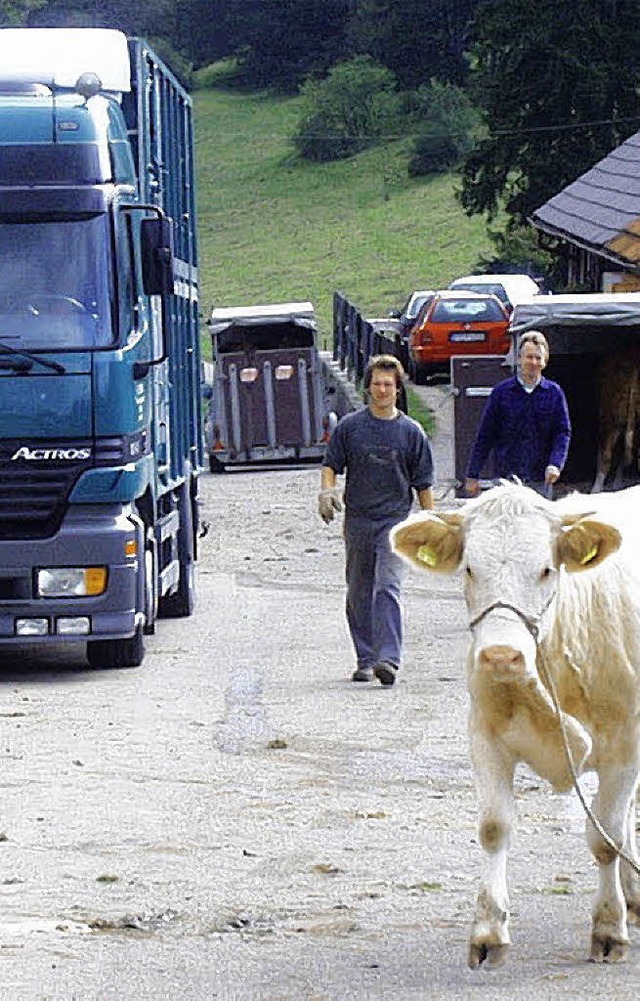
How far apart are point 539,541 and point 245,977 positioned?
167cm

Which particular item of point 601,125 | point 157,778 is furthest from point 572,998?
point 601,125

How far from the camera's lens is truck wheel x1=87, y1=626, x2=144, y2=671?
1556 cm

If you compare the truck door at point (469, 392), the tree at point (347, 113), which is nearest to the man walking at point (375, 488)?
the truck door at point (469, 392)

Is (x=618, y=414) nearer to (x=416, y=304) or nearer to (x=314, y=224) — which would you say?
(x=416, y=304)

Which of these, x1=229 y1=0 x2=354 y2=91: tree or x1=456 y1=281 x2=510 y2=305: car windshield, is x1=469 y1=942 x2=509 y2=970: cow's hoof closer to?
x1=456 y1=281 x2=510 y2=305: car windshield

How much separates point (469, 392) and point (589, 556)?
2272 centimetres

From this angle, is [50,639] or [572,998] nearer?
[572,998]

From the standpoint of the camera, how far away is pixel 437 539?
750 centimetres

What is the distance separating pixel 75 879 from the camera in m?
8.86

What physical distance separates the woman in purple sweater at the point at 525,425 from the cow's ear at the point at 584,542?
26.1 ft

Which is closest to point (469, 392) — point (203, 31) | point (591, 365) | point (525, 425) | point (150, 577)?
point (591, 365)

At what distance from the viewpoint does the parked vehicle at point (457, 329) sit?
151 feet

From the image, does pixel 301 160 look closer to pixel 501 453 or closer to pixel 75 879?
pixel 501 453

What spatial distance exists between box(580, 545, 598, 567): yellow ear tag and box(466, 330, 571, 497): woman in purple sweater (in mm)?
7947
